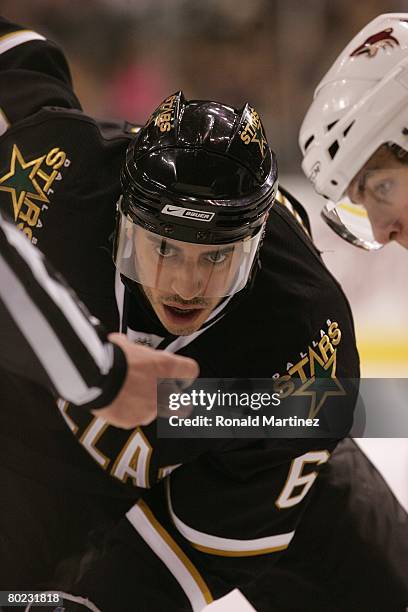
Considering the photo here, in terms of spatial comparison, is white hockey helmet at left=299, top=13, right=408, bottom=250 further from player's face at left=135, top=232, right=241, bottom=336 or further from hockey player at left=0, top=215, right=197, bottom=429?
hockey player at left=0, top=215, right=197, bottom=429

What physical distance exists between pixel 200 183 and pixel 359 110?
260 mm

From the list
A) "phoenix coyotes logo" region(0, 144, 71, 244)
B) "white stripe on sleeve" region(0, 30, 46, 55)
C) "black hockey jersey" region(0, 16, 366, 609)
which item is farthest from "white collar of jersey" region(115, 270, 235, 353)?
"white stripe on sleeve" region(0, 30, 46, 55)

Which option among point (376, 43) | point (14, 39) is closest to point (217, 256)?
point (376, 43)

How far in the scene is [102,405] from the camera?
1.10 meters

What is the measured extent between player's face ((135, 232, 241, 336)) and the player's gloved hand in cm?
14

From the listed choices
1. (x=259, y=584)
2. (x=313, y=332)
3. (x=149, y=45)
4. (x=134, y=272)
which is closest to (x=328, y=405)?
(x=313, y=332)

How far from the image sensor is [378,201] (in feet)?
4.75

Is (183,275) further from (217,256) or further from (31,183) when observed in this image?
(31,183)

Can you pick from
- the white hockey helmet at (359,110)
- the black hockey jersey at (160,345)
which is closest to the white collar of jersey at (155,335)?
the black hockey jersey at (160,345)

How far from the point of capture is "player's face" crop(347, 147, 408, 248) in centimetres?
142

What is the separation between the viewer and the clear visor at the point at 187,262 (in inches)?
50.3

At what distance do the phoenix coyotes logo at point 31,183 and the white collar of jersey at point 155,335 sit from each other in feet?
0.39

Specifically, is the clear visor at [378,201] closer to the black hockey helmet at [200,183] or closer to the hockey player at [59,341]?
the black hockey helmet at [200,183]

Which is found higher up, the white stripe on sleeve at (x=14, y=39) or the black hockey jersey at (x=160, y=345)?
the white stripe on sleeve at (x=14, y=39)
